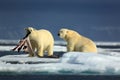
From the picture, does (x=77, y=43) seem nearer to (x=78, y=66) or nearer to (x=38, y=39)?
(x=38, y=39)

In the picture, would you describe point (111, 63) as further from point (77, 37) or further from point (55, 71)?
point (77, 37)

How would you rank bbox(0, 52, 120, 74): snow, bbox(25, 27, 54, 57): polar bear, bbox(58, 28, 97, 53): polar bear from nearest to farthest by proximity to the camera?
bbox(0, 52, 120, 74): snow → bbox(25, 27, 54, 57): polar bear → bbox(58, 28, 97, 53): polar bear

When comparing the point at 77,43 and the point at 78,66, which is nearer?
the point at 78,66

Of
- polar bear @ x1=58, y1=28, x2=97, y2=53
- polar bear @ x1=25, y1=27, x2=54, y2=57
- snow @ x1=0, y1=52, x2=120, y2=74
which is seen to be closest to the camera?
snow @ x1=0, y1=52, x2=120, y2=74

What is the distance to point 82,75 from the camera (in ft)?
54.0

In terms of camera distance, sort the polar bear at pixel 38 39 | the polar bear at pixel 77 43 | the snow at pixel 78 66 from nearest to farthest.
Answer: the snow at pixel 78 66 → the polar bear at pixel 38 39 → the polar bear at pixel 77 43

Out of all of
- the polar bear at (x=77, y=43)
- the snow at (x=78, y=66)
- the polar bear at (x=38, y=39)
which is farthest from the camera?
the polar bear at (x=77, y=43)

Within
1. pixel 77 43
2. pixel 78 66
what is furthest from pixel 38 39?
pixel 78 66

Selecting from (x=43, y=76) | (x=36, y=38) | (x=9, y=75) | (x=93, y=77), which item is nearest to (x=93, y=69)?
(x=93, y=77)

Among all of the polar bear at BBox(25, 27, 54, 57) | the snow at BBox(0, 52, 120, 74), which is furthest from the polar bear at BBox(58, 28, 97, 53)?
the snow at BBox(0, 52, 120, 74)

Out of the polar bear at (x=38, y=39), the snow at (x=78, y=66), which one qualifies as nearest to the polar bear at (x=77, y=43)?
the polar bear at (x=38, y=39)

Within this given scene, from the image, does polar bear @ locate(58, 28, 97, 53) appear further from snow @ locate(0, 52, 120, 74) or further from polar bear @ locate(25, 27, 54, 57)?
snow @ locate(0, 52, 120, 74)

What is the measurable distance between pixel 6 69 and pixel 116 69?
132 inches

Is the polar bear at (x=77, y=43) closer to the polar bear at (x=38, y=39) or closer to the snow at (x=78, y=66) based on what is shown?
the polar bear at (x=38, y=39)
